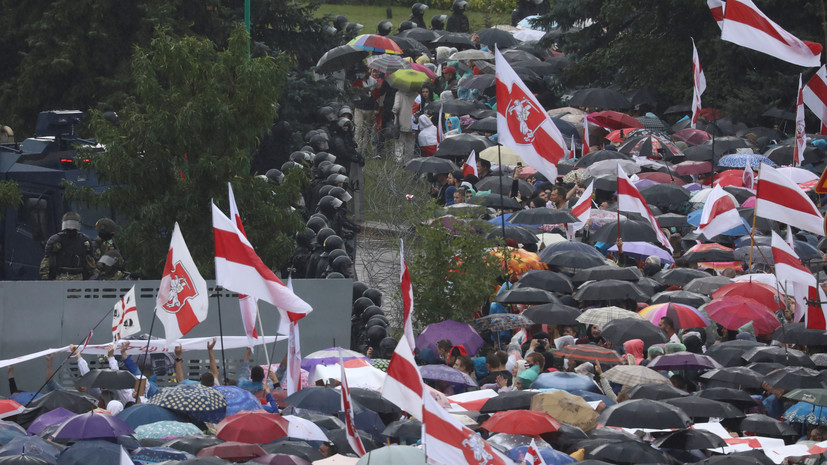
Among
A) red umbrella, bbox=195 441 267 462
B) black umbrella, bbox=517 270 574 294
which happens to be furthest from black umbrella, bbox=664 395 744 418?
black umbrella, bbox=517 270 574 294

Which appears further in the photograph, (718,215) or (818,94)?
(818,94)

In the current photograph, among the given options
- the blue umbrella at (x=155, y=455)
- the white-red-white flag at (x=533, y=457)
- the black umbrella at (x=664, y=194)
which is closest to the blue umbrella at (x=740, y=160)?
the black umbrella at (x=664, y=194)

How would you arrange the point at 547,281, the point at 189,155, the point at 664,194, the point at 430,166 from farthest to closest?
the point at 430,166 < the point at 664,194 < the point at 189,155 < the point at 547,281

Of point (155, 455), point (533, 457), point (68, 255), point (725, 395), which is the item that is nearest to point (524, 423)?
point (533, 457)

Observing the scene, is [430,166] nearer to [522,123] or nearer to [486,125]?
[486,125]

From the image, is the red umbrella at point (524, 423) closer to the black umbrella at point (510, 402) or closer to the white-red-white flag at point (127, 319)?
the black umbrella at point (510, 402)

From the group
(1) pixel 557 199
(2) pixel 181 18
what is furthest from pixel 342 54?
(1) pixel 557 199

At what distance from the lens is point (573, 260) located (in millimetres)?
19281

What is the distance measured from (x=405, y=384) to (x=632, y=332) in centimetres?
702

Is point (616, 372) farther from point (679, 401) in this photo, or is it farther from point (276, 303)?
point (276, 303)

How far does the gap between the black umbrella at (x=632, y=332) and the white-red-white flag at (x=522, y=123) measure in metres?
2.56

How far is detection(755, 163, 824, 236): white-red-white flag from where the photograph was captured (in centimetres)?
1612

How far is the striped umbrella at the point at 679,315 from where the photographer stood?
1694cm

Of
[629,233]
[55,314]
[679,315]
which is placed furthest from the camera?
[629,233]
